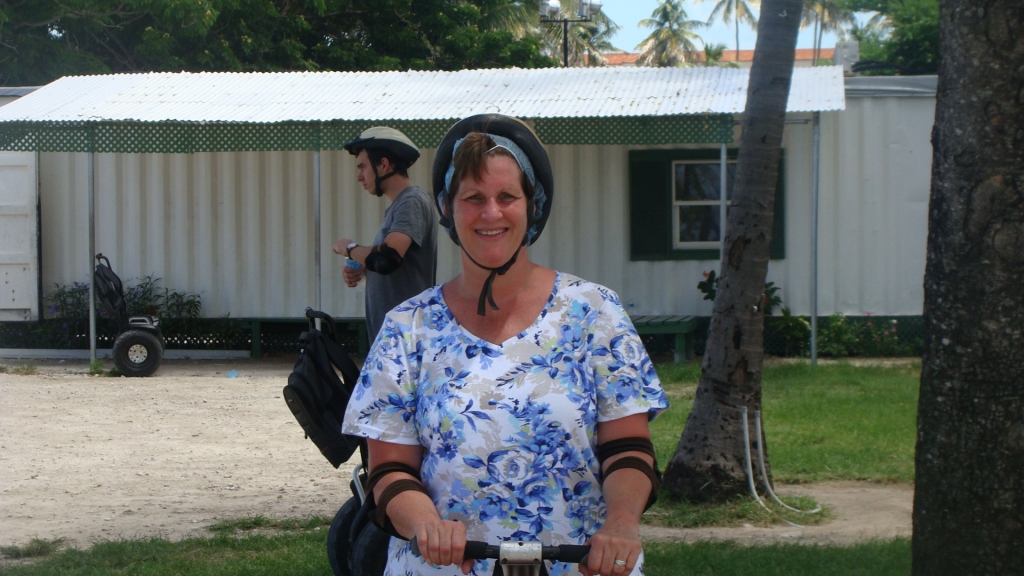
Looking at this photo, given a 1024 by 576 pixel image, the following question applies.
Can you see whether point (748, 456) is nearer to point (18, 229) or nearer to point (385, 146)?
point (385, 146)

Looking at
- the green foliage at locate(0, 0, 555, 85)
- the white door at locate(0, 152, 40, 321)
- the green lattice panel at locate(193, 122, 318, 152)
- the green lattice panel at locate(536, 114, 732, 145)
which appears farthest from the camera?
the green foliage at locate(0, 0, 555, 85)

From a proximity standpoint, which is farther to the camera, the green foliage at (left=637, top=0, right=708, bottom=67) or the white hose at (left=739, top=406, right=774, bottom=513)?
the green foliage at (left=637, top=0, right=708, bottom=67)

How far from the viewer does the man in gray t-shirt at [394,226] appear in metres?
4.64

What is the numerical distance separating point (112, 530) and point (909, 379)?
303 inches

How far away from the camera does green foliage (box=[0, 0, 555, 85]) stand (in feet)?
67.6

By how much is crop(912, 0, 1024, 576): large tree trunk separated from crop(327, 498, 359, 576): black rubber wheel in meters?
2.02

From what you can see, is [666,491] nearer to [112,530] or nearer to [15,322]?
[112,530]

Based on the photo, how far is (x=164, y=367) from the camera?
41.8 ft

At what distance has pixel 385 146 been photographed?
4664mm

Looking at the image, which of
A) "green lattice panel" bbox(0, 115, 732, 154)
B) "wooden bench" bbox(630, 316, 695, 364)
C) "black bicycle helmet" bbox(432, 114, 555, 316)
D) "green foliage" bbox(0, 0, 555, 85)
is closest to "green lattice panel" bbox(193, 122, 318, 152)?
"green lattice panel" bbox(0, 115, 732, 154)

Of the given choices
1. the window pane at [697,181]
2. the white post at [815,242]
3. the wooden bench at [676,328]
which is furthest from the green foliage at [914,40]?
the wooden bench at [676,328]

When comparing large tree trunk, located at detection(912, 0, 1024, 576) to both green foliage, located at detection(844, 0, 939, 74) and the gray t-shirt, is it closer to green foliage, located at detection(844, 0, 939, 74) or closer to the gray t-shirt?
the gray t-shirt

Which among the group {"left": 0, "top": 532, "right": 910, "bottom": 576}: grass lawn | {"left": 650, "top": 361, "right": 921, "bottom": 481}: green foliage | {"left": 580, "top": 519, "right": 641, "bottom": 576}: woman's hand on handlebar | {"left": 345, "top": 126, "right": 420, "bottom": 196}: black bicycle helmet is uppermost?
{"left": 345, "top": 126, "right": 420, "bottom": 196}: black bicycle helmet

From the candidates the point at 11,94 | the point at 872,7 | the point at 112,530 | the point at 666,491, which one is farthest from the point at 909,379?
the point at 872,7
